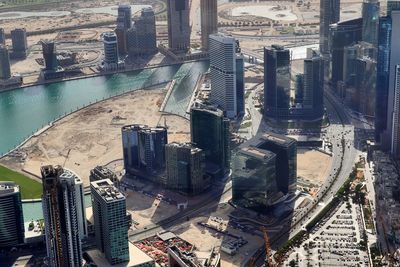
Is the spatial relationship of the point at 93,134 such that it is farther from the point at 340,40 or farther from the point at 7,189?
the point at 340,40

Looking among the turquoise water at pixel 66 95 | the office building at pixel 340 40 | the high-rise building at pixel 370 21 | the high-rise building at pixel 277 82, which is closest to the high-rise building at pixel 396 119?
the high-rise building at pixel 277 82

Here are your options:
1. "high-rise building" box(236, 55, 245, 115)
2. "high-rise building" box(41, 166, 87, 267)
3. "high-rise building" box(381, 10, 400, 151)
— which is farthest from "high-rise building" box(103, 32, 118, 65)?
"high-rise building" box(41, 166, 87, 267)

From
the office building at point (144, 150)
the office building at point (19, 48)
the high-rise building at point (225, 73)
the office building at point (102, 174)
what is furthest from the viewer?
the office building at point (19, 48)

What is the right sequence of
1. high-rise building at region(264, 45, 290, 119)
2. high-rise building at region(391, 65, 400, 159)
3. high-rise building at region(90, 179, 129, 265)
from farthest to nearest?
1. high-rise building at region(264, 45, 290, 119)
2. high-rise building at region(391, 65, 400, 159)
3. high-rise building at region(90, 179, 129, 265)

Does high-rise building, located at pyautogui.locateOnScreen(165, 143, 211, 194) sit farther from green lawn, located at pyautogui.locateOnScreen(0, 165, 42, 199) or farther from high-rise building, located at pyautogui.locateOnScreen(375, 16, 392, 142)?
high-rise building, located at pyautogui.locateOnScreen(375, 16, 392, 142)

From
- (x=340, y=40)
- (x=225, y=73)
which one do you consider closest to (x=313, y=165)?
(x=225, y=73)

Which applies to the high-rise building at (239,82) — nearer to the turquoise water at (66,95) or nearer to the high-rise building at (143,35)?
the turquoise water at (66,95)

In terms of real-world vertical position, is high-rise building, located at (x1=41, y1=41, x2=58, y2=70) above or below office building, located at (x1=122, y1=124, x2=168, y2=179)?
above
